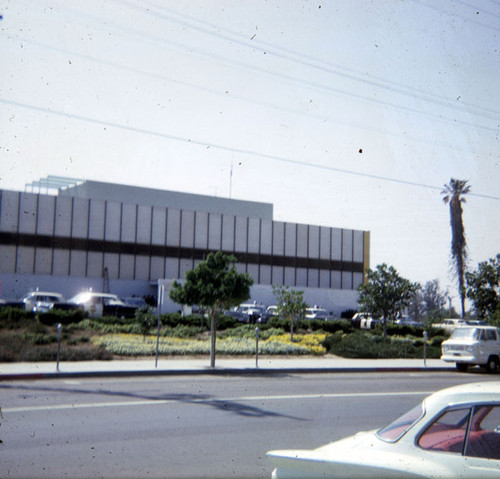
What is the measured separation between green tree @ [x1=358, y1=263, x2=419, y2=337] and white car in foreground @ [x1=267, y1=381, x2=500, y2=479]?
2919cm

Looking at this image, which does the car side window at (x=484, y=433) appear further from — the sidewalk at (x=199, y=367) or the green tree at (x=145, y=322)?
the green tree at (x=145, y=322)

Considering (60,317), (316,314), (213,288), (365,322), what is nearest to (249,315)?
(316,314)

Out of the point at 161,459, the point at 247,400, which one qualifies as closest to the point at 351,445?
the point at 161,459

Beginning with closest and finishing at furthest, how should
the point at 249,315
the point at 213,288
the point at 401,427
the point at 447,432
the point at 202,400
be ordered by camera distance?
the point at 447,432 < the point at 401,427 < the point at 202,400 < the point at 213,288 < the point at 249,315

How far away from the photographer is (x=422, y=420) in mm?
4309

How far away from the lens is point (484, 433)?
4.18 m

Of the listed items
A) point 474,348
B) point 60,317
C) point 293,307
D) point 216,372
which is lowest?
point 216,372

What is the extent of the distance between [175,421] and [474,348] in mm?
15242

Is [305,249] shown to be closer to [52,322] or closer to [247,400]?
[52,322]

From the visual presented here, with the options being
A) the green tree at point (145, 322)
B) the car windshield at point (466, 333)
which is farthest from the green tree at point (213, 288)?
the car windshield at point (466, 333)

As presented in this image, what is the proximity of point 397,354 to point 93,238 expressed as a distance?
32300 mm

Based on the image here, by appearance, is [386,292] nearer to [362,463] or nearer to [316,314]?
[316,314]

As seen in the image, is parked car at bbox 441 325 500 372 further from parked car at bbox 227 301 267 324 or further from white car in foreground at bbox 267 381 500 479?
parked car at bbox 227 301 267 324

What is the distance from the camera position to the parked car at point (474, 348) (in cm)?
2219
